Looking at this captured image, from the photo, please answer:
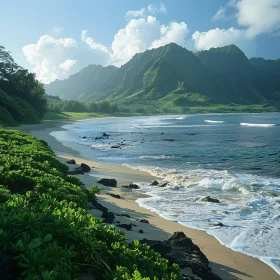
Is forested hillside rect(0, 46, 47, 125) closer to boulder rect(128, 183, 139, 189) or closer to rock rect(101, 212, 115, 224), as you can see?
boulder rect(128, 183, 139, 189)

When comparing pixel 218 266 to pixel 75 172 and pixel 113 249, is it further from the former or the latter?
pixel 75 172

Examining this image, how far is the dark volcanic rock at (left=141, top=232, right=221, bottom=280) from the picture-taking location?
7.31 m

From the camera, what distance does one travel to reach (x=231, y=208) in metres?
14.0

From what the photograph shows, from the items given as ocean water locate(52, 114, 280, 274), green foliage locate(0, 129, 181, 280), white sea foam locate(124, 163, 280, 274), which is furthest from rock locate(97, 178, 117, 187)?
green foliage locate(0, 129, 181, 280)

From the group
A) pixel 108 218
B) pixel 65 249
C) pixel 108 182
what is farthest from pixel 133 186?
pixel 65 249

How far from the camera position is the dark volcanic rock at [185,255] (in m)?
7.31

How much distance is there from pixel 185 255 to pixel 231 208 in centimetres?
695

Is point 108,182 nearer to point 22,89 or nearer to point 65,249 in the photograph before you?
point 65,249

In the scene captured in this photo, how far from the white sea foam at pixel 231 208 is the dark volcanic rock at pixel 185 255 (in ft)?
7.47

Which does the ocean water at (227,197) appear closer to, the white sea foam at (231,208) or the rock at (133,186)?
the white sea foam at (231,208)

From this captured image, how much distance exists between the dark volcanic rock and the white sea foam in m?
2.28

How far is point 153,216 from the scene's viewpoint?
12.4 metres

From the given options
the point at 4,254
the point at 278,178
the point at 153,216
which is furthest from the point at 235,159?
the point at 4,254

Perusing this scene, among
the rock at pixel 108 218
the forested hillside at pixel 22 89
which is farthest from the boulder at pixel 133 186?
the forested hillside at pixel 22 89
